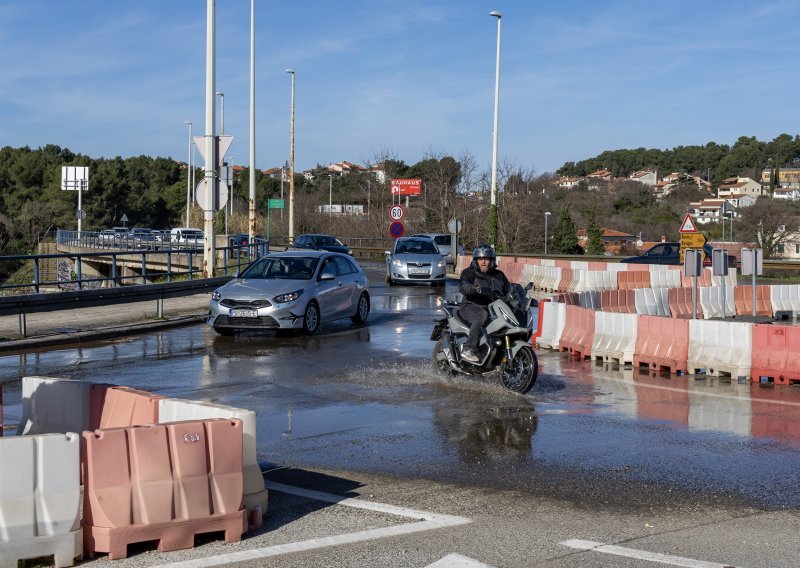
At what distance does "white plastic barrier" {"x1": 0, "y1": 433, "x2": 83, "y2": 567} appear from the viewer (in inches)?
212

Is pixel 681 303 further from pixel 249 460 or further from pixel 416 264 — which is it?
pixel 249 460

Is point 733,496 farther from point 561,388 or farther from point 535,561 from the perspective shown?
point 561,388

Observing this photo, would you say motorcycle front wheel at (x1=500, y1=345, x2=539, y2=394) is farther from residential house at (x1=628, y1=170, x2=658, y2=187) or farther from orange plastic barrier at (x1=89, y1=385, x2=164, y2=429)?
residential house at (x1=628, y1=170, x2=658, y2=187)

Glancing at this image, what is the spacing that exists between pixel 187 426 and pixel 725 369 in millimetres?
9299

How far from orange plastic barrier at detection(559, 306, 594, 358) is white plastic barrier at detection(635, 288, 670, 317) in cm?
622

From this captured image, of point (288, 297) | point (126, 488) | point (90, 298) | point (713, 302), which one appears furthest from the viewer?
point (713, 302)

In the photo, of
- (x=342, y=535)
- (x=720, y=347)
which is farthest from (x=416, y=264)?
(x=342, y=535)

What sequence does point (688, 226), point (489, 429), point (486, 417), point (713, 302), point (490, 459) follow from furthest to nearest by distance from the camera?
point (688, 226) < point (713, 302) < point (486, 417) < point (489, 429) < point (490, 459)

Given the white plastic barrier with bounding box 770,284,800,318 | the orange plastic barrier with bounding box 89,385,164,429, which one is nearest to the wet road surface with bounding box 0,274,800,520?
the orange plastic barrier with bounding box 89,385,164,429

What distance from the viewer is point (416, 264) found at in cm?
3303

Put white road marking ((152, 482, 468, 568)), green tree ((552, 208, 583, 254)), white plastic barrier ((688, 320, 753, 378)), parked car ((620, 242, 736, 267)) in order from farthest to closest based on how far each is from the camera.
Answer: green tree ((552, 208, 583, 254)) → parked car ((620, 242, 736, 267)) → white plastic barrier ((688, 320, 753, 378)) → white road marking ((152, 482, 468, 568))

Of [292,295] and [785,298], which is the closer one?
[292,295]

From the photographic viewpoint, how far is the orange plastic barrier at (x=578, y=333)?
15344 millimetres

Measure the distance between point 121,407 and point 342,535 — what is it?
227 centimetres
